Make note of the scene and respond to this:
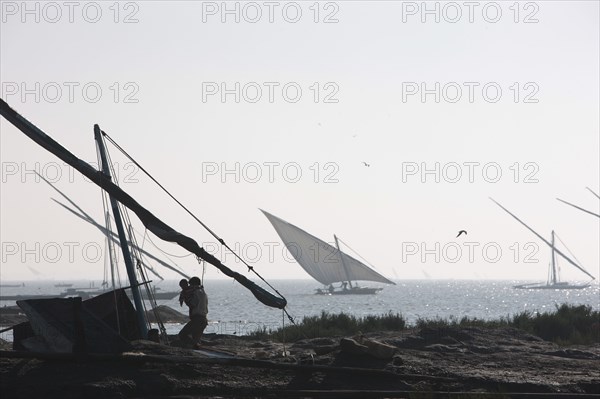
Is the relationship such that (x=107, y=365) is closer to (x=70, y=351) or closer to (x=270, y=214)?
(x=70, y=351)

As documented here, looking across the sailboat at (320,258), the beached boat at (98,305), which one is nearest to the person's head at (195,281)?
the beached boat at (98,305)

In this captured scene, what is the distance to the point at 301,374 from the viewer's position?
17797 mm

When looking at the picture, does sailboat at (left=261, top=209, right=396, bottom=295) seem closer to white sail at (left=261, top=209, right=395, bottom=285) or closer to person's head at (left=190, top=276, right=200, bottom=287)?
white sail at (left=261, top=209, right=395, bottom=285)

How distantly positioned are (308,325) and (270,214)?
217ft

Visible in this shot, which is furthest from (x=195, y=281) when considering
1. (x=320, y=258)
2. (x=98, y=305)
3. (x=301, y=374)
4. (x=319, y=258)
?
(x=320, y=258)

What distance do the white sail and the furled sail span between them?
7923 cm

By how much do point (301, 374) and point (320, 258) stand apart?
96.2m

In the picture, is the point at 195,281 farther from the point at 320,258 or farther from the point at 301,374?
the point at 320,258

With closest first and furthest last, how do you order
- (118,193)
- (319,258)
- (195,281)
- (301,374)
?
(301,374) → (118,193) → (195,281) → (319,258)

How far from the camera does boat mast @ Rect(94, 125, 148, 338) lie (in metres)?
20.8

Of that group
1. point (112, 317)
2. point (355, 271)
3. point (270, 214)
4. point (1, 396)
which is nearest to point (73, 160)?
point (112, 317)

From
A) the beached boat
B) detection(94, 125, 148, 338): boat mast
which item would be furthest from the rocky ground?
detection(94, 125, 148, 338): boat mast

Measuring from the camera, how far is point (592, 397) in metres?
16.8

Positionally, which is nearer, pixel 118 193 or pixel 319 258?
pixel 118 193
